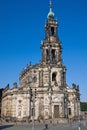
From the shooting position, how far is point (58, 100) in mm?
66438

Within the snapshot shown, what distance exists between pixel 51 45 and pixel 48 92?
40.6 feet

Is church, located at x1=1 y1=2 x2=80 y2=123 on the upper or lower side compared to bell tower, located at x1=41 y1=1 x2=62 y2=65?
lower

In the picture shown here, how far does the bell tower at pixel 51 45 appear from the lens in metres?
69.2

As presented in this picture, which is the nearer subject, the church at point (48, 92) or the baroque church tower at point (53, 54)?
the church at point (48, 92)

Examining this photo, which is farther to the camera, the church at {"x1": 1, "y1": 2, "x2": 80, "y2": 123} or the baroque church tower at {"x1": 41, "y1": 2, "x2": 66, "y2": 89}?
the baroque church tower at {"x1": 41, "y1": 2, "x2": 66, "y2": 89}

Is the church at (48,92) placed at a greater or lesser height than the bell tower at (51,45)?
lesser

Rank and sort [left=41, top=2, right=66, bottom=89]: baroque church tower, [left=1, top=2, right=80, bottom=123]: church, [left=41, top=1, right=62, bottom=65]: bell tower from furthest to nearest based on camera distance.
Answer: [left=41, top=1, right=62, bottom=65]: bell tower < [left=41, top=2, right=66, bottom=89]: baroque church tower < [left=1, top=2, right=80, bottom=123]: church

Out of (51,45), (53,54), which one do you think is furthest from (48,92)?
(51,45)

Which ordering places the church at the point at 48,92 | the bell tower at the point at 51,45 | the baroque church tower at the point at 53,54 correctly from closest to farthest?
1. the church at the point at 48,92
2. the baroque church tower at the point at 53,54
3. the bell tower at the point at 51,45

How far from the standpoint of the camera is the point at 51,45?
69875 mm

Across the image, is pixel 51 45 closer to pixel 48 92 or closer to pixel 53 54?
pixel 53 54

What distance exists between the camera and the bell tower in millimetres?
69181

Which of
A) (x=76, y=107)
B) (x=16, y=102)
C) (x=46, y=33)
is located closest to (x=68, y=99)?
(x=76, y=107)

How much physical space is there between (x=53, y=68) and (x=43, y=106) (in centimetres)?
999
